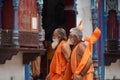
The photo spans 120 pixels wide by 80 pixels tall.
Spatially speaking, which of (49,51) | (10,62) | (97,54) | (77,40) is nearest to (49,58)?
(49,51)

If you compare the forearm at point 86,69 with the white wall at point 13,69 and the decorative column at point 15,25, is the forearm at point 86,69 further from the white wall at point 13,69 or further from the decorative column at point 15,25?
the white wall at point 13,69

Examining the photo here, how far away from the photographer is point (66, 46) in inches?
412

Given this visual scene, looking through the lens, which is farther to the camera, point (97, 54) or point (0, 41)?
point (97, 54)

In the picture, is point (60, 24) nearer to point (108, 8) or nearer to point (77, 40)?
point (108, 8)

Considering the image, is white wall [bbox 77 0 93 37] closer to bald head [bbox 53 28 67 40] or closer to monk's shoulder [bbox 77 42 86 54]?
bald head [bbox 53 28 67 40]

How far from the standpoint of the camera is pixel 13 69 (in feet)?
36.9

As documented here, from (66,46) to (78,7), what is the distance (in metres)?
2.94

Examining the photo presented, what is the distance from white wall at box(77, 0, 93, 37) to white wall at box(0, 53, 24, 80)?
2.51 m

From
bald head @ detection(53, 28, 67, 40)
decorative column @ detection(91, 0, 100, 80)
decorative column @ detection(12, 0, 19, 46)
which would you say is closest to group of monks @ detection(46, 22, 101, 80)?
bald head @ detection(53, 28, 67, 40)

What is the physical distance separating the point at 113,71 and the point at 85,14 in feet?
6.92

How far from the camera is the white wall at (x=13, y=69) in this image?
36.1 feet

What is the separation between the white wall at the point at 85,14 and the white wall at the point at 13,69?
8.24 ft

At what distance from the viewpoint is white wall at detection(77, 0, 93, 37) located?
521 inches

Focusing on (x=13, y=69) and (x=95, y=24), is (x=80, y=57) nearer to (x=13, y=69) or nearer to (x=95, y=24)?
(x=13, y=69)
